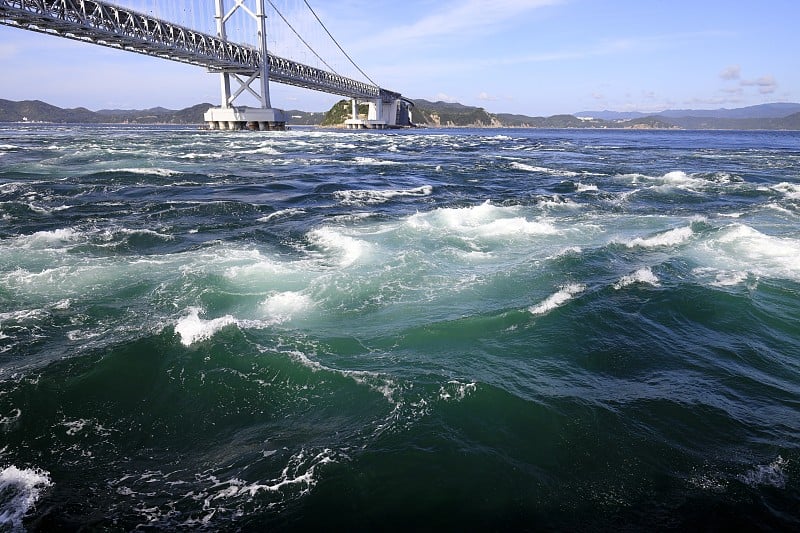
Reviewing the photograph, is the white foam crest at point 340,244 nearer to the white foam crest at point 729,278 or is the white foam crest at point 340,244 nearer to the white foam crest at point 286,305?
the white foam crest at point 286,305

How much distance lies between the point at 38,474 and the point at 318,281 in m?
5.27

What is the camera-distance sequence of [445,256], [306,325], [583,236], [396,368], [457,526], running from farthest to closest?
[583,236]
[445,256]
[306,325]
[396,368]
[457,526]

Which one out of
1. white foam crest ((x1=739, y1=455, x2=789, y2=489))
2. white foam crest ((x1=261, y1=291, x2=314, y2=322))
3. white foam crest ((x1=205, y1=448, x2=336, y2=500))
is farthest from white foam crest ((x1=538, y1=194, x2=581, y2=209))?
white foam crest ((x1=205, y1=448, x2=336, y2=500))

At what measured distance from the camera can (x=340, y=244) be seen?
11.5 meters

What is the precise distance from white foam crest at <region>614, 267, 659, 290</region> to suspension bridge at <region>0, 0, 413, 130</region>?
49.0 metres

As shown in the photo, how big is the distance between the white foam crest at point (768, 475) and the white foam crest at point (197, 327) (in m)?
6.33

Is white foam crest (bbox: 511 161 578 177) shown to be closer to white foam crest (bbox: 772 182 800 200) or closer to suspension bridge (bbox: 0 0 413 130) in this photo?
white foam crest (bbox: 772 182 800 200)

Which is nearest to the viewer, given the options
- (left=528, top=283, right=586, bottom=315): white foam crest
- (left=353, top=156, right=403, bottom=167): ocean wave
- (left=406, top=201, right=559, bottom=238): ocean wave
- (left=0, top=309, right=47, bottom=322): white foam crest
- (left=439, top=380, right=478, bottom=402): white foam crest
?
(left=439, top=380, right=478, bottom=402): white foam crest

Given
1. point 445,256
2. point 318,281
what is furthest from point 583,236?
point 318,281

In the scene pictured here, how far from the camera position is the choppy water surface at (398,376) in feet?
13.1

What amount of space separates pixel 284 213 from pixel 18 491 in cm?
1197

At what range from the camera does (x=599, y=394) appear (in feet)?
17.9

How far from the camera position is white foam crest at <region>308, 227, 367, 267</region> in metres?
10.4

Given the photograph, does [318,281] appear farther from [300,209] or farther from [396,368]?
[300,209]
